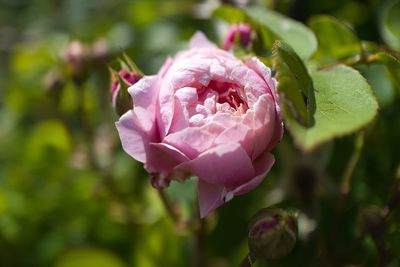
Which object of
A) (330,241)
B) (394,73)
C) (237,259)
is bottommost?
(237,259)

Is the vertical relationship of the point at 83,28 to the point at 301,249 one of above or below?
below

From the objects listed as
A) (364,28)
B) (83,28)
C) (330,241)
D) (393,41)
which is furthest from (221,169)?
(83,28)

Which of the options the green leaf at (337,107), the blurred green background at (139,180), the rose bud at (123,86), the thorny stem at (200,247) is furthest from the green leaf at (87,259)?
the green leaf at (337,107)

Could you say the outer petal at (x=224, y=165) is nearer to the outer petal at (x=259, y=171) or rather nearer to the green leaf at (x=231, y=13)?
the outer petal at (x=259, y=171)

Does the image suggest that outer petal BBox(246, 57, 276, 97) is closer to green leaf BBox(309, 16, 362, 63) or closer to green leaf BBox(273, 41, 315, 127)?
green leaf BBox(273, 41, 315, 127)

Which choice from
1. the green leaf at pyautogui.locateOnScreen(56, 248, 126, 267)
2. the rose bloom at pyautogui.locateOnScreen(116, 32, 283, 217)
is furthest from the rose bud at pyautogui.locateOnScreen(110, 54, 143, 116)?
the green leaf at pyautogui.locateOnScreen(56, 248, 126, 267)

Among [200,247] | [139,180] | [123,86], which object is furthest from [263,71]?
[139,180]

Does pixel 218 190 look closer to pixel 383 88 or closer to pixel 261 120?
pixel 261 120

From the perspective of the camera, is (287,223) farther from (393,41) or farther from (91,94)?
(91,94)
